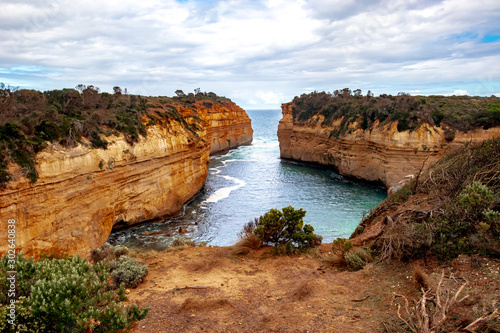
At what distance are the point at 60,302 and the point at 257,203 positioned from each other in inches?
853

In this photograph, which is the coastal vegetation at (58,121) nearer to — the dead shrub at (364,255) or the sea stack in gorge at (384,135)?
the dead shrub at (364,255)

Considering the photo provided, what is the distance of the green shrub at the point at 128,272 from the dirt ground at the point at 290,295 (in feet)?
0.73

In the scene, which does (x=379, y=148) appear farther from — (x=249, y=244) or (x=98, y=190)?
(x=98, y=190)

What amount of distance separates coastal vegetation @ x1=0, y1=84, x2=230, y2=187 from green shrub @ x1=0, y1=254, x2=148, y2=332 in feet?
26.3

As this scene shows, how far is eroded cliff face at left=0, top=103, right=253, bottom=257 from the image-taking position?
11.8m

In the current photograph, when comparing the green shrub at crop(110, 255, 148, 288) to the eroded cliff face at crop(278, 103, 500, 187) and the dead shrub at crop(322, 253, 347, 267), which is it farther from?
the eroded cliff face at crop(278, 103, 500, 187)

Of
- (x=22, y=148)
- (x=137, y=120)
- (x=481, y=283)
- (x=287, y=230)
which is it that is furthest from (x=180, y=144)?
(x=481, y=283)

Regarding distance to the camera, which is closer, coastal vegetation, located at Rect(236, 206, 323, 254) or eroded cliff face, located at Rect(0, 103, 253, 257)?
coastal vegetation, located at Rect(236, 206, 323, 254)

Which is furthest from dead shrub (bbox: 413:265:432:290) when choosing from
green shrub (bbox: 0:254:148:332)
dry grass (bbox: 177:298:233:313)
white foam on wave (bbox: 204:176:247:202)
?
white foam on wave (bbox: 204:176:247:202)

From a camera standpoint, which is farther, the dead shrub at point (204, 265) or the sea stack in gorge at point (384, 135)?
the sea stack in gorge at point (384, 135)

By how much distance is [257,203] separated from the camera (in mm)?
25656

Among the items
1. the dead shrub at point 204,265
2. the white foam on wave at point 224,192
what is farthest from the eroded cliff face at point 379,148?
the dead shrub at point 204,265

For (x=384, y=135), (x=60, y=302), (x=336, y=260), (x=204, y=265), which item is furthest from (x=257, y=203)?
(x=60, y=302)

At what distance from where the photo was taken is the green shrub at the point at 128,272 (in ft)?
27.1
